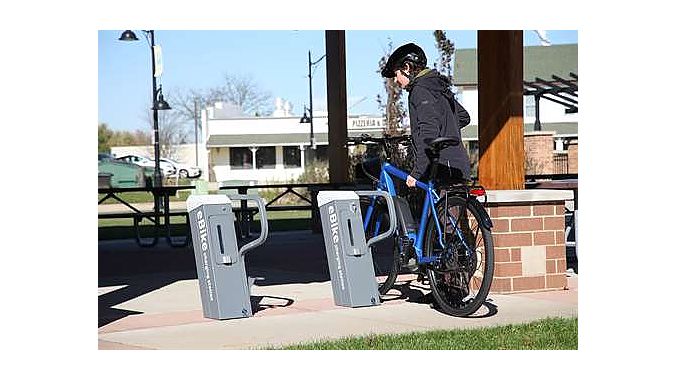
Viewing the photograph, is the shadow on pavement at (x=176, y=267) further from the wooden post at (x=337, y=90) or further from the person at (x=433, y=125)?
the person at (x=433, y=125)

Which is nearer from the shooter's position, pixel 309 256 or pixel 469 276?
pixel 469 276

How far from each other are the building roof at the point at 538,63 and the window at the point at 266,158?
1316cm

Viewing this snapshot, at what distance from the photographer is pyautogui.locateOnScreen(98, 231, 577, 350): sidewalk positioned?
816 cm

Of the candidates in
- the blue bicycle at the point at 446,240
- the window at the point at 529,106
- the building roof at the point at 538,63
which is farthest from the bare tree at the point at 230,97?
the blue bicycle at the point at 446,240

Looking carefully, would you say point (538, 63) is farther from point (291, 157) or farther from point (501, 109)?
point (501, 109)

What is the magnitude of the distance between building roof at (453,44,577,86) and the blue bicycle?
38.2 metres

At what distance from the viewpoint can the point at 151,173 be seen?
5281 cm

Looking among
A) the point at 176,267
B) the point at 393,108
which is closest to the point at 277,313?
the point at 176,267

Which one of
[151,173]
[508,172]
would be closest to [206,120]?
[151,173]

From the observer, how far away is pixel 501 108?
9.88m

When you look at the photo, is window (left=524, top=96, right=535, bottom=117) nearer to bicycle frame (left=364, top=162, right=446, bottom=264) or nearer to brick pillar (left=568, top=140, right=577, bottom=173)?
brick pillar (left=568, top=140, right=577, bottom=173)

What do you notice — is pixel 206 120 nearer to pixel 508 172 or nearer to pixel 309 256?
pixel 309 256

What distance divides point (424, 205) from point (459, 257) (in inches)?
25.3
